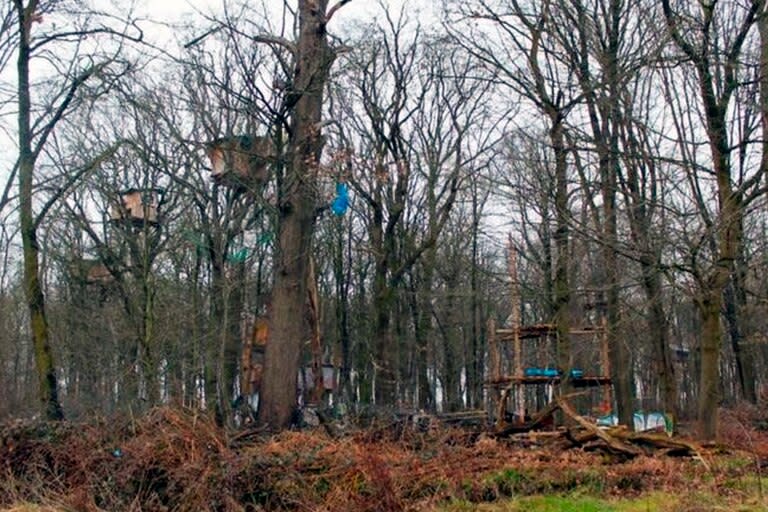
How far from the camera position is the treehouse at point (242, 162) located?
17141 mm

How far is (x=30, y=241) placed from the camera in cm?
1393

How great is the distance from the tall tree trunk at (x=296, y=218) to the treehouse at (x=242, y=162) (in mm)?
2263

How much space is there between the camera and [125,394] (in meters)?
21.0

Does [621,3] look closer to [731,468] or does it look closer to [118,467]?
[731,468]

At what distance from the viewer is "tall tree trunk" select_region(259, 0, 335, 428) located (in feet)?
46.7

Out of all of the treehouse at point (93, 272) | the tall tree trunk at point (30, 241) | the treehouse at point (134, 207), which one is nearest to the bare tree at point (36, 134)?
the tall tree trunk at point (30, 241)

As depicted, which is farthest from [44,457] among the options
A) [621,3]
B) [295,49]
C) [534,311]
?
[534,311]

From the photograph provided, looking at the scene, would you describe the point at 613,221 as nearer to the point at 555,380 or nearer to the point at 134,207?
the point at 555,380

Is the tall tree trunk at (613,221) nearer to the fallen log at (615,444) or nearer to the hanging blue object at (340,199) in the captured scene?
the fallen log at (615,444)

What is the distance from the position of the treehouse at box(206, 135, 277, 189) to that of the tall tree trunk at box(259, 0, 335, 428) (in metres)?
2.26

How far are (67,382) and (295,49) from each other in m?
21.5

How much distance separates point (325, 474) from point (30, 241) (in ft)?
25.2

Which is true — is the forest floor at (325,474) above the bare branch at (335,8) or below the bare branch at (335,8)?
below

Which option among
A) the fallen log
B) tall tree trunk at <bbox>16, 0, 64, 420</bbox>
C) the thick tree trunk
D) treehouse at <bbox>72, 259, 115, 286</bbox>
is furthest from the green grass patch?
treehouse at <bbox>72, 259, 115, 286</bbox>
